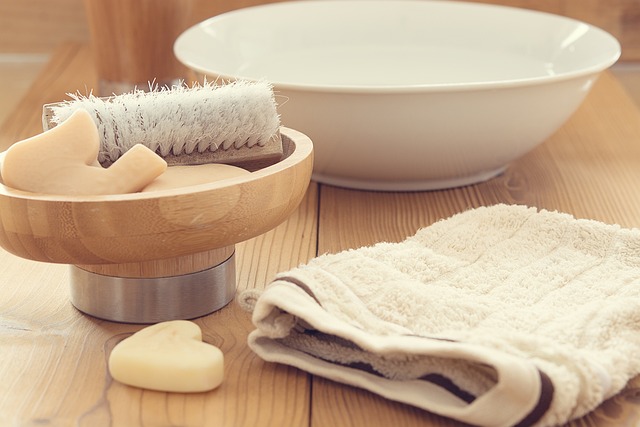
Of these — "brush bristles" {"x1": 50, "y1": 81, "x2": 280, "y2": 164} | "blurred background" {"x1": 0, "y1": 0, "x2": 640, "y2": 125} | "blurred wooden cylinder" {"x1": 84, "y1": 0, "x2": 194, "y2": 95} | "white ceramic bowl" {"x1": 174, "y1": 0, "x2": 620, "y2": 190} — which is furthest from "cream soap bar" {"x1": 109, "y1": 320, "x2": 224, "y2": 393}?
"blurred background" {"x1": 0, "y1": 0, "x2": 640, "y2": 125}

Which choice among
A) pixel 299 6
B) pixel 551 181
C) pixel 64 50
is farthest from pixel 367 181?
pixel 64 50

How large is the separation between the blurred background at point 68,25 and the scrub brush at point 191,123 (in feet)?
2.78

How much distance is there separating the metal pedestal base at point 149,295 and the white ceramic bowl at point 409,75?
0.22 m

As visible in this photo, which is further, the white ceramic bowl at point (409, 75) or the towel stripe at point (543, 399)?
the white ceramic bowl at point (409, 75)

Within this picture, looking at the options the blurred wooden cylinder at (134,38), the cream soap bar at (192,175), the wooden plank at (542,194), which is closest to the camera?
the cream soap bar at (192,175)

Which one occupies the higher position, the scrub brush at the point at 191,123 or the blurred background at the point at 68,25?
the scrub brush at the point at 191,123

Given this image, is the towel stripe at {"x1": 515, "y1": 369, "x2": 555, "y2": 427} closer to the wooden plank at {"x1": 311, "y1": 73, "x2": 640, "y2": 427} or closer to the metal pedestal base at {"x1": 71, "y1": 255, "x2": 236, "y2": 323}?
the wooden plank at {"x1": 311, "y1": 73, "x2": 640, "y2": 427}

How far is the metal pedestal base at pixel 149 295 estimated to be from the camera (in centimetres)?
57

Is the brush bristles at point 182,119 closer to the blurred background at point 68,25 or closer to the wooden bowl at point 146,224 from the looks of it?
the wooden bowl at point 146,224

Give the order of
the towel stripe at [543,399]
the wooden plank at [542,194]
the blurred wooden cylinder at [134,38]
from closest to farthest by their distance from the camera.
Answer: the towel stripe at [543,399]
the wooden plank at [542,194]
the blurred wooden cylinder at [134,38]

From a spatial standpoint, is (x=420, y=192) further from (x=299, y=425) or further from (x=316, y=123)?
(x=299, y=425)

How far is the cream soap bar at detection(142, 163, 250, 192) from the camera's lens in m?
0.55

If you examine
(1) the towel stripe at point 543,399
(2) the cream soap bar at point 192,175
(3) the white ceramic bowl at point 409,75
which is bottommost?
(3) the white ceramic bowl at point 409,75

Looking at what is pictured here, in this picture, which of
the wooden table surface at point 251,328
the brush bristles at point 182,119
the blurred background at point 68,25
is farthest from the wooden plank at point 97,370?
the blurred background at point 68,25
